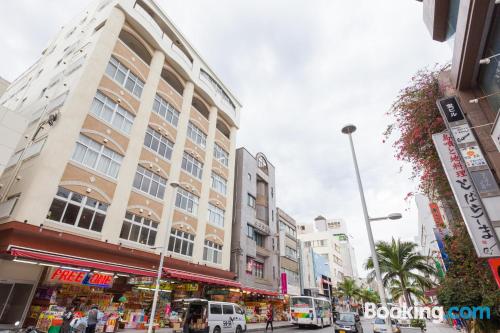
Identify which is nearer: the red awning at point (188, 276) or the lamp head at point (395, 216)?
the lamp head at point (395, 216)

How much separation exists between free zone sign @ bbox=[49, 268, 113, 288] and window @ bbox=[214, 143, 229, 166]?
18.3m

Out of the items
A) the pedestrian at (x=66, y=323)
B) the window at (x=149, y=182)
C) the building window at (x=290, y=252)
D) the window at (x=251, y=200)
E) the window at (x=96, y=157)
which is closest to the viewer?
the pedestrian at (x=66, y=323)

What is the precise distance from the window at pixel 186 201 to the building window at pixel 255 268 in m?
10.1

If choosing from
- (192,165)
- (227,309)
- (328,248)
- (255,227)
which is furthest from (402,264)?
(328,248)

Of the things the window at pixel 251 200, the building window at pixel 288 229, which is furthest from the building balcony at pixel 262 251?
the building window at pixel 288 229

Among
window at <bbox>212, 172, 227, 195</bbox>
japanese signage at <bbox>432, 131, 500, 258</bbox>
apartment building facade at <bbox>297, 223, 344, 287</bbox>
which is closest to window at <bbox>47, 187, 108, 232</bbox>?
window at <bbox>212, 172, 227, 195</bbox>

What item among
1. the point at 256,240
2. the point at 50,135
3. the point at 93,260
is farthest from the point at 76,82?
the point at 256,240

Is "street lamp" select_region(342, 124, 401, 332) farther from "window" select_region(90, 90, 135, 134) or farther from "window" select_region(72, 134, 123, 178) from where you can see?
"window" select_region(90, 90, 135, 134)


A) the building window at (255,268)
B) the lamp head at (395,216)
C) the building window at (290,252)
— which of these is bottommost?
the lamp head at (395,216)

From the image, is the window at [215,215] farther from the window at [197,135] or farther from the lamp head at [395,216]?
the lamp head at [395,216]

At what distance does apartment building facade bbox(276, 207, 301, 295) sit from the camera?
38.6 m

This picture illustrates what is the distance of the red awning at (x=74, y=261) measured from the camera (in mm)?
12387

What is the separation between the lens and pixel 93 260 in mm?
15352

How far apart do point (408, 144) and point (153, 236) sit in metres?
18.1
